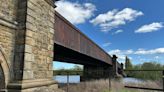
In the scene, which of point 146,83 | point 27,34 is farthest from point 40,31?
point 146,83

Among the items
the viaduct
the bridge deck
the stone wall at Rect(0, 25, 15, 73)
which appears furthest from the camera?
the bridge deck

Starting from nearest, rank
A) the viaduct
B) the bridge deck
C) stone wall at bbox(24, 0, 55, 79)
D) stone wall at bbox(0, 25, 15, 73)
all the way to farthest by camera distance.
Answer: stone wall at bbox(0, 25, 15, 73)
the viaduct
stone wall at bbox(24, 0, 55, 79)
the bridge deck

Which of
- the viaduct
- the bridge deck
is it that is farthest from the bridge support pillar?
the bridge deck

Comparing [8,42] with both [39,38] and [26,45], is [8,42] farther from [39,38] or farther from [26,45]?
[39,38]

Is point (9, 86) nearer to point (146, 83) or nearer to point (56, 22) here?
point (56, 22)

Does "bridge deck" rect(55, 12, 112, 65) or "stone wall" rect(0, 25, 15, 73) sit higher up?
"bridge deck" rect(55, 12, 112, 65)

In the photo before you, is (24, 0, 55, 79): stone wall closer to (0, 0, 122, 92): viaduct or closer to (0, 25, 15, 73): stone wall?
(0, 0, 122, 92): viaduct

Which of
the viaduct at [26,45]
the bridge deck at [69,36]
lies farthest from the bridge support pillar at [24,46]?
the bridge deck at [69,36]

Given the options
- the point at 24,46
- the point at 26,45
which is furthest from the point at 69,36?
the point at 24,46

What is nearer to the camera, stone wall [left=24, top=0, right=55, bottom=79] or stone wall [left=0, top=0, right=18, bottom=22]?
stone wall [left=0, top=0, right=18, bottom=22]

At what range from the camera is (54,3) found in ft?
34.3

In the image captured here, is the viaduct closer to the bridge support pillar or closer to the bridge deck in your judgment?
the bridge support pillar

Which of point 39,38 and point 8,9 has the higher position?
point 8,9

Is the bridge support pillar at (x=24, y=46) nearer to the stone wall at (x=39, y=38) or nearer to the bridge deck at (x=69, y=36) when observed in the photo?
the stone wall at (x=39, y=38)
